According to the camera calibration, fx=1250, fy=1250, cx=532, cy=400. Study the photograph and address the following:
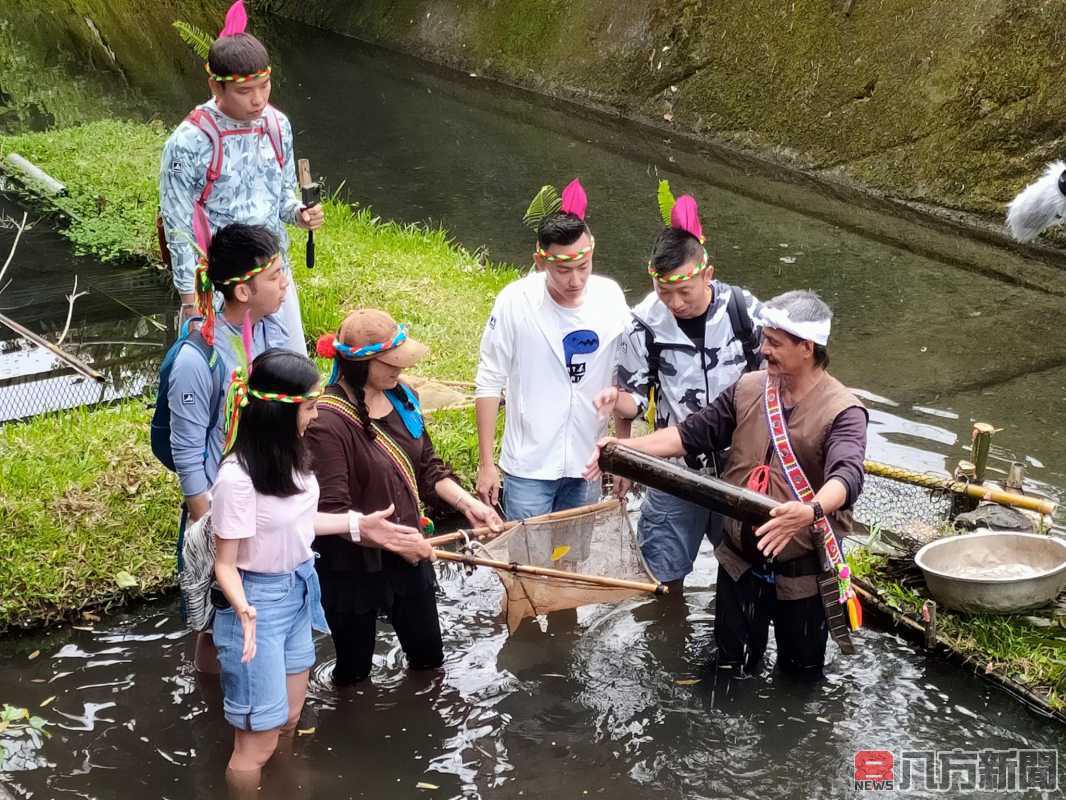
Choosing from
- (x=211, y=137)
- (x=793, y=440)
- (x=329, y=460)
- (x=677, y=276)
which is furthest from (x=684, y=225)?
(x=211, y=137)

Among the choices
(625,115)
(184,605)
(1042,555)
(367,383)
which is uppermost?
(625,115)

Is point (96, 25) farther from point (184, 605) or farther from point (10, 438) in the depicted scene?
point (184, 605)

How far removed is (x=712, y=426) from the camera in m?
4.82

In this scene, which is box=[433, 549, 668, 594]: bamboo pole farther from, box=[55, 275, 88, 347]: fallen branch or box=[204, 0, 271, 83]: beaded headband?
box=[55, 275, 88, 347]: fallen branch

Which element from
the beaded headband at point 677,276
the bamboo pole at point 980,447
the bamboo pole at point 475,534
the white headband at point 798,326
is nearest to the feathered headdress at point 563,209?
the beaded headband at point 677,276

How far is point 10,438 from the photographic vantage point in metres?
6.54

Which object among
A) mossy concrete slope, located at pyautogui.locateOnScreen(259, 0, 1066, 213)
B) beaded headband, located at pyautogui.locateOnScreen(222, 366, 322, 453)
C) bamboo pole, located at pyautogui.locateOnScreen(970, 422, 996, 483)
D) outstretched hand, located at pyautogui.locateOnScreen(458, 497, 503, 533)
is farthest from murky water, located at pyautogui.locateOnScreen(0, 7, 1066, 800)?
mossy concrete slope, located at pyautogui.locateOnScreen(259, 0, 1066, 213)

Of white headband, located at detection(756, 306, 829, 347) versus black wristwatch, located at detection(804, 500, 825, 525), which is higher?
white headband, located at detection(756, 306, 829, 347)

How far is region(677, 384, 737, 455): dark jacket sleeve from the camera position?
481 centimetres

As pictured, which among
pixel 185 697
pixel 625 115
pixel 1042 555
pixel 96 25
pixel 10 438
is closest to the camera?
pixel 185 697

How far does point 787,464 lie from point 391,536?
1449 millimetres

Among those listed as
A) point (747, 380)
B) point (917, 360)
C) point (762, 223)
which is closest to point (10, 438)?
point (747, 380)

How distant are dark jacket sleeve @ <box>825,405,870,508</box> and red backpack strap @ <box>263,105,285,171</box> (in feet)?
9.32

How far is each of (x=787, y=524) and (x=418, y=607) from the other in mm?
1469
